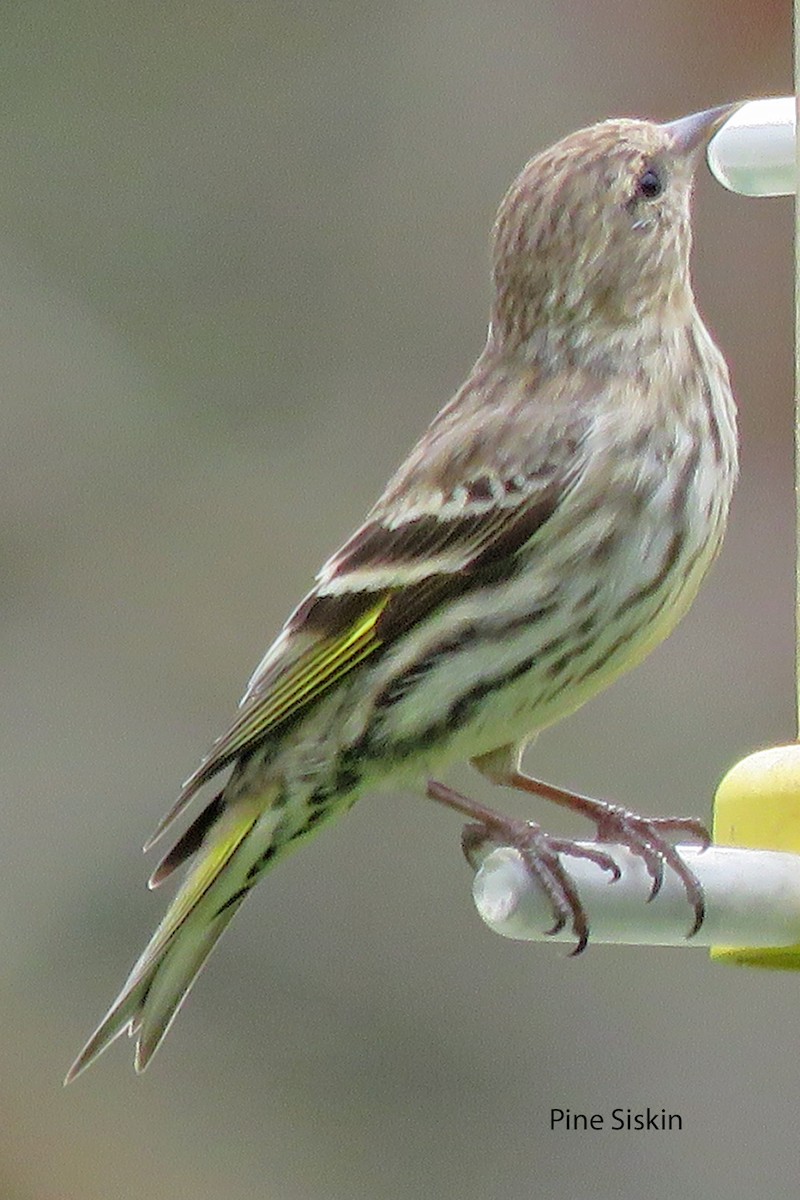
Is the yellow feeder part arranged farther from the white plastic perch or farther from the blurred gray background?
the blurred gray background

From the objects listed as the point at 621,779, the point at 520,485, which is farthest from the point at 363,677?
the point at 621,779

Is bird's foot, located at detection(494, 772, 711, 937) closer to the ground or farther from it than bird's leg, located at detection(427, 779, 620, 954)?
closer to the ground

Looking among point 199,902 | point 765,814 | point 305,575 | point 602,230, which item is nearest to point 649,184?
point 602,230

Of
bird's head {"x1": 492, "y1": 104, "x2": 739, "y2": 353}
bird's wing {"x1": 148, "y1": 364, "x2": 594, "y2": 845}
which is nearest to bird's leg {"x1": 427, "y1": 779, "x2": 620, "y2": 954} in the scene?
bird's wing {"x1": 148, "y1": 364, "x2": 594, "y2": 845}

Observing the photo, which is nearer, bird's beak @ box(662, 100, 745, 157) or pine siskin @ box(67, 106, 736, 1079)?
pine siskin @ box(67, 106, 736, 1079)

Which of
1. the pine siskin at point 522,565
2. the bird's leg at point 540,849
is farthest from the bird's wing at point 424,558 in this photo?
the bird's leg at point 540,849

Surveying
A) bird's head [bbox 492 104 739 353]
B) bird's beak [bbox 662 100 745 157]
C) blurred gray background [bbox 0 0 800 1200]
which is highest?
bird's beak [bbox 662 100 745 157]
